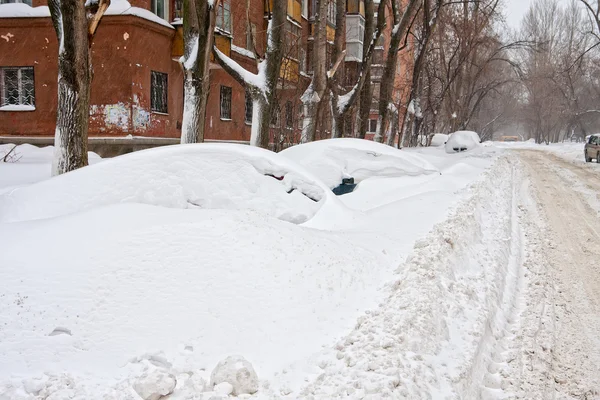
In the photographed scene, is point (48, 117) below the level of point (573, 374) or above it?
above

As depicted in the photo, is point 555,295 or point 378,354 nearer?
point 378,354

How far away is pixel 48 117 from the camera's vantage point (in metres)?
16.2

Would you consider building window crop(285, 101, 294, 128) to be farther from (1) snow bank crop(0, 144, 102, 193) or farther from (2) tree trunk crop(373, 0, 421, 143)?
(1) snow bank crop(0, 144, 102, 193)

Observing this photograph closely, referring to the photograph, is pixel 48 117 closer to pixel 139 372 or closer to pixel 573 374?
pixel 139 372

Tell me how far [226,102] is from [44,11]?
8.13 metres

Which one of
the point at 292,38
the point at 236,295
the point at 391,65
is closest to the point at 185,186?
the point at 236,295

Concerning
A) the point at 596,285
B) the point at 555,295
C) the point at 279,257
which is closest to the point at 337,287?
the point at 279,257

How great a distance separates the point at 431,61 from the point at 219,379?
96.5 ft

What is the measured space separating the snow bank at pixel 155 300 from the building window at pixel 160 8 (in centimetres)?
1498

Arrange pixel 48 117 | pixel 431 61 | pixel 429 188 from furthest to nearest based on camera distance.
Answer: pixel 431 61
pixel 48 117
pixel 429 188

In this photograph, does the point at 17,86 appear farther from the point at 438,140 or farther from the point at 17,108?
the point at 438,140

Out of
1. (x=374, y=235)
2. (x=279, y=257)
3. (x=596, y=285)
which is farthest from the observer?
(x=374, y=235)

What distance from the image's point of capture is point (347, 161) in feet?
29.2

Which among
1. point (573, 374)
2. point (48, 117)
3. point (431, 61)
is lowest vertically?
point (573, 374)
